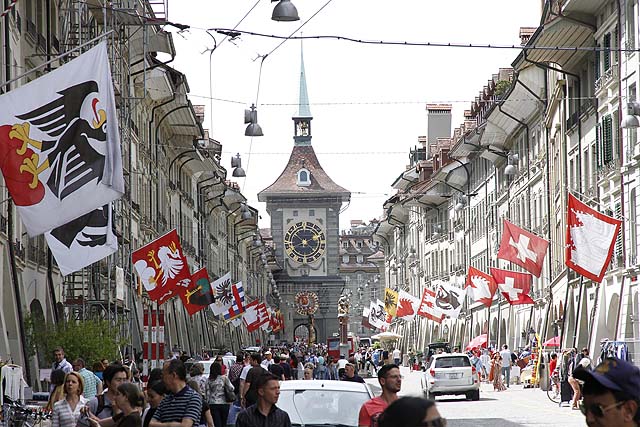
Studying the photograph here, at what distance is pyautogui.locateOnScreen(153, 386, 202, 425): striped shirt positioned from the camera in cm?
1252

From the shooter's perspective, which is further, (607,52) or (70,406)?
(607,52)

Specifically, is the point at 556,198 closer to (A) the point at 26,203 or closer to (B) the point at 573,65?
(B) the point at 573,65

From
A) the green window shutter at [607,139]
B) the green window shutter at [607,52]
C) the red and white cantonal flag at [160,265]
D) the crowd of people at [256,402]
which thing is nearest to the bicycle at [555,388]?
the green window shutter at [607,139]

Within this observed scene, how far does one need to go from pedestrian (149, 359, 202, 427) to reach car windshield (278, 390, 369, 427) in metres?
4.62

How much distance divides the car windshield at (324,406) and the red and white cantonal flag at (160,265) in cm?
1998

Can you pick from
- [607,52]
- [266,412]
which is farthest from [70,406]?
[607,52]

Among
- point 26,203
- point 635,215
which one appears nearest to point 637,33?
point 635,215

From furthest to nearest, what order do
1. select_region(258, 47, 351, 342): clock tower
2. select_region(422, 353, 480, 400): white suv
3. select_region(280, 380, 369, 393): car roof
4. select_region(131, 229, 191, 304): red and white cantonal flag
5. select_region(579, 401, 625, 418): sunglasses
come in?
select_region(258, 47, 351, 342): clock tower → select_region(422, 353, 480, 400): white suv → select_region(131, 229, 191, 304): red and white cantonal flag → select_region(280, 380, 369, 393): car roof → select_region(579, 401, 625, 418): sunglasses

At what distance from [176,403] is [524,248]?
33668 millimetres

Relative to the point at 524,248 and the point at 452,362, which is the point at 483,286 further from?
the point at 524,248

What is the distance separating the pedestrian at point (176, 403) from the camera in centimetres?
1248

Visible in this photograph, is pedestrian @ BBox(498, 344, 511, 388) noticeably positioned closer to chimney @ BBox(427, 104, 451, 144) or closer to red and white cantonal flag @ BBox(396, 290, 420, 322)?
red and white cantonal flag @ BBox(396, 290, 420, 322)

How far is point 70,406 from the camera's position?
1402cm

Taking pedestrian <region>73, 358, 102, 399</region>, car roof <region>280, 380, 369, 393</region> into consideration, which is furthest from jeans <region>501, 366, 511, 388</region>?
car roof <region>280, 380, 369, 393</region>
